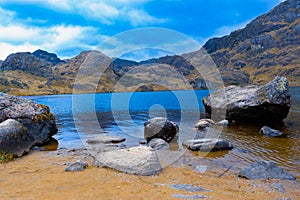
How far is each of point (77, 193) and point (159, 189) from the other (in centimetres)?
368

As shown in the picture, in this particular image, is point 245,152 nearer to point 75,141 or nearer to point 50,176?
point 50,176

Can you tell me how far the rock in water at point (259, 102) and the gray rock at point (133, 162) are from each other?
21.4 metres

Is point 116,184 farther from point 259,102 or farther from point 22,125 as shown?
point 259,102

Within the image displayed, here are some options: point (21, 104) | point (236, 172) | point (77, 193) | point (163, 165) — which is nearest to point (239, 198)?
point (236, 172)

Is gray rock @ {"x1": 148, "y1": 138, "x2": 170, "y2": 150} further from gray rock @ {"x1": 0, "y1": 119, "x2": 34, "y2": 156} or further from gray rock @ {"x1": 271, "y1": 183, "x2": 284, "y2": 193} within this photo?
gray rock @ {"x1": 0, "y1": 119, "x2": 34, "y2": 156}

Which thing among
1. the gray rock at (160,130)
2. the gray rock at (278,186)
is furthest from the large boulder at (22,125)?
A: the gray rock at (278,186)

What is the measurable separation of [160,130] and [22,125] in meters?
12.9

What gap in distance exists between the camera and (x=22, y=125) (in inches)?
742

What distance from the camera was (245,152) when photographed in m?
18.7

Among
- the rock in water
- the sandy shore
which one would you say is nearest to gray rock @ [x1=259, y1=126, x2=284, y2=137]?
the rock in water

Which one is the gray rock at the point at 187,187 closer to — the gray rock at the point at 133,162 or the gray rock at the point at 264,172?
the gray rock at the point at 133,162

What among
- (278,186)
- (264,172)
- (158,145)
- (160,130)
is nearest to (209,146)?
(158,145)

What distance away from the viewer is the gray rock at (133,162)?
12.8 metres

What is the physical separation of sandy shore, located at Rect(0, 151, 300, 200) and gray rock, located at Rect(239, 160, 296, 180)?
1.61ft
